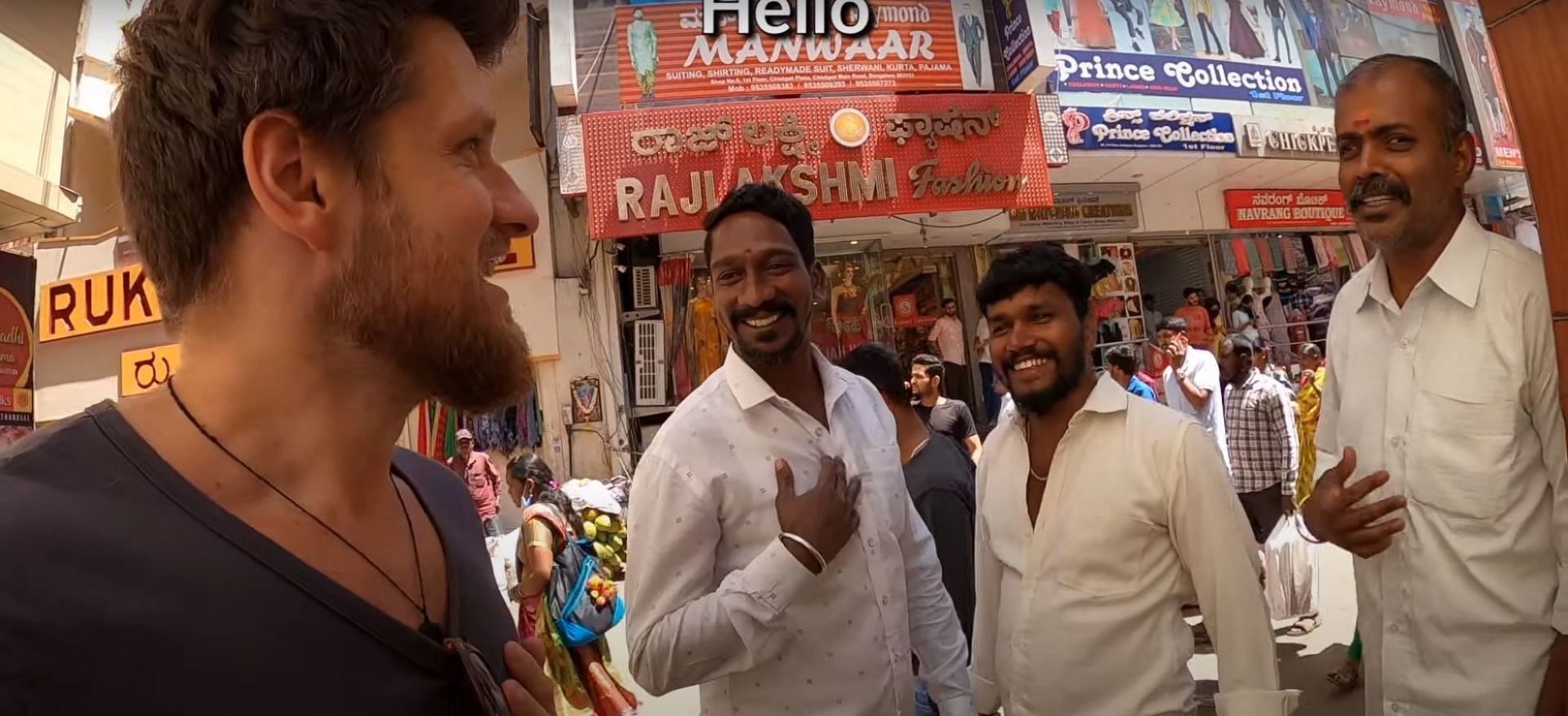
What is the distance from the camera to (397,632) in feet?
2.33

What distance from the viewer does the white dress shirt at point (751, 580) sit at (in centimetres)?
151

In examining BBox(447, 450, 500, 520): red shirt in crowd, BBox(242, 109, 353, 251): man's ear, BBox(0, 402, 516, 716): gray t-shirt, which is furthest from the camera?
BBox(447, 450, 500, 520): red shirt in crowd

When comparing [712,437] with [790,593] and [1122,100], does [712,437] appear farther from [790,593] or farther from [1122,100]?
[1122,100]

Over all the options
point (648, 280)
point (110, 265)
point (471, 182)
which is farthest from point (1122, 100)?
point (110, 265)

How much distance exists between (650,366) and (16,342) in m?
5.15

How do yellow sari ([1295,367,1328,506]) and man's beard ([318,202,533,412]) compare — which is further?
yellow sari ([1295,367,1328,506])

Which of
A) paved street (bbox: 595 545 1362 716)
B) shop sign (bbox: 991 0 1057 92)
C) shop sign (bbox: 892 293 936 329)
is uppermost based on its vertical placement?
shop sign (bbox: 991 0 1057 92)

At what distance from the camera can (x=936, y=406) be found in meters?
4.48

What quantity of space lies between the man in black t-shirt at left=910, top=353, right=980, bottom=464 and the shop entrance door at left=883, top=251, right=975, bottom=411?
4697 millimetres

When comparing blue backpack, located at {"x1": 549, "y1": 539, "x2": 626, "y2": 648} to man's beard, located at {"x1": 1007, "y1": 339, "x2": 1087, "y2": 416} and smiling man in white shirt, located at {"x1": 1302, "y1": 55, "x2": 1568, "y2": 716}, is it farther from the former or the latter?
smiling man in white shirt, located at {"x1": 1302, "y1": 55, "x2": 1568, "y2": 716}

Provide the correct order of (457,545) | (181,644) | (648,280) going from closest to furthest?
(181,644)
(457,545)
(648,280)

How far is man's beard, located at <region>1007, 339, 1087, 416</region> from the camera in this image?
190cm

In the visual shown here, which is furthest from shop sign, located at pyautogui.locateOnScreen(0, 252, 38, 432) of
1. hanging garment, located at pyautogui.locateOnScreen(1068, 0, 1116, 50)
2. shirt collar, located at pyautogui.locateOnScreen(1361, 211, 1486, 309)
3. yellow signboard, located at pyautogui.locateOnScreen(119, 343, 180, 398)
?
hanging garment, located at pyautogui.locateOnScreen(1068, 0, 1116, 50)

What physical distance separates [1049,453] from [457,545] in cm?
150
